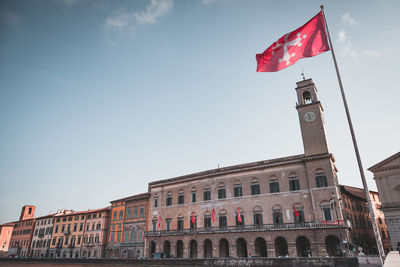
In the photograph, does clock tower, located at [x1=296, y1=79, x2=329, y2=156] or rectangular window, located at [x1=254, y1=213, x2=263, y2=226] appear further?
rectangular window, located at [x1=254, y1=213, x2=263, y2=226]

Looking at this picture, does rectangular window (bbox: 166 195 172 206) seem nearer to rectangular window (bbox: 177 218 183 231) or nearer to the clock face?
rectangular window (bbox: 177 218 183 231)

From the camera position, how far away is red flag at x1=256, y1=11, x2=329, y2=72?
11.5 m

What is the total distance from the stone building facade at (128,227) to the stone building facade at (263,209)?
2321 mm

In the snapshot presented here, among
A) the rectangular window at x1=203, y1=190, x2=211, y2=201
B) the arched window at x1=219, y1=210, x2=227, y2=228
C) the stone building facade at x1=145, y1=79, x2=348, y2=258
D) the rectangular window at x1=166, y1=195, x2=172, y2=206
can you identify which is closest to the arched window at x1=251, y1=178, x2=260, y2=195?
the stone building facade at x1=145, y1=79, x2=348, y2=258

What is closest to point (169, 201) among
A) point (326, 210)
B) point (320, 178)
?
point (320, 178)

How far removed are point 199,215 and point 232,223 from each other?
5564 mm

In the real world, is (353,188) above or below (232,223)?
above

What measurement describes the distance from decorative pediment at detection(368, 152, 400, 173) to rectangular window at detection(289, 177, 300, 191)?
10608 mm

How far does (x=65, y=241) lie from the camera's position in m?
53.1

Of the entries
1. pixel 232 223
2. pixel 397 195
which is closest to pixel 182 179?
pixel 232 223

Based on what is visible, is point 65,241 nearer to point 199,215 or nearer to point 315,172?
point 199,215

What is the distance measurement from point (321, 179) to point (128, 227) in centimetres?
3174

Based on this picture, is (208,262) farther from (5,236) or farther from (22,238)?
(5,236)

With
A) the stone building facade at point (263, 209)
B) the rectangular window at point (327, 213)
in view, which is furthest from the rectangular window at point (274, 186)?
the rectangular window at point (327, 213)
